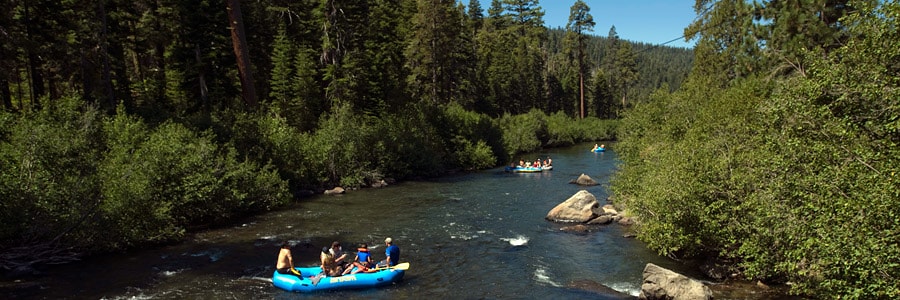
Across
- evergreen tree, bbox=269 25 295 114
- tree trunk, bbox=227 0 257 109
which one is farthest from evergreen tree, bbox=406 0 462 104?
tree trunk, bbox=227 0 257 109

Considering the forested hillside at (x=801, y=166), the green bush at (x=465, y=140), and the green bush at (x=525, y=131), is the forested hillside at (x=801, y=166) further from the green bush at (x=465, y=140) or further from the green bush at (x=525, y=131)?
the green bush at (x=525, y=131)

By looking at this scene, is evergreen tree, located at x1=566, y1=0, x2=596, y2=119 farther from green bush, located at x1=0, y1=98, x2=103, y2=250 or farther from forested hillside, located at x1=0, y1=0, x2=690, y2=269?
green bush, located at x1=0, y1=98, x2=103, y2=250

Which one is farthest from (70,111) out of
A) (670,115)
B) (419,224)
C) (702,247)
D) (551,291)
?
(670,115)

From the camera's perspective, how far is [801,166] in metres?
10.8

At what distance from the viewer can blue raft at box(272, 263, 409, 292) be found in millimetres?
14625

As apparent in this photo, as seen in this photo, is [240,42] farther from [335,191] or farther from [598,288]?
[598,288]

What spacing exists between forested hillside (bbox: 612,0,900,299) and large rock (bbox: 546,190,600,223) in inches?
150

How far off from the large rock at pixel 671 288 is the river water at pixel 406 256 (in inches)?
38.2

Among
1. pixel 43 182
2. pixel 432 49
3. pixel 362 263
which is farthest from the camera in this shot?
pixel 432 49

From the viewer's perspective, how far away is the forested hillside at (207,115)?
55.8 ft

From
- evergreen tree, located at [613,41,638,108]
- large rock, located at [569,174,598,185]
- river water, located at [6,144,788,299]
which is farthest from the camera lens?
evergreen tree, located at [613,41,638,108]

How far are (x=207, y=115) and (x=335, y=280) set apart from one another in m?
16.3

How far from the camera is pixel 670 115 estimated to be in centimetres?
2648

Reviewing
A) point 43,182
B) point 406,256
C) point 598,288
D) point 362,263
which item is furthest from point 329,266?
point 43,182
